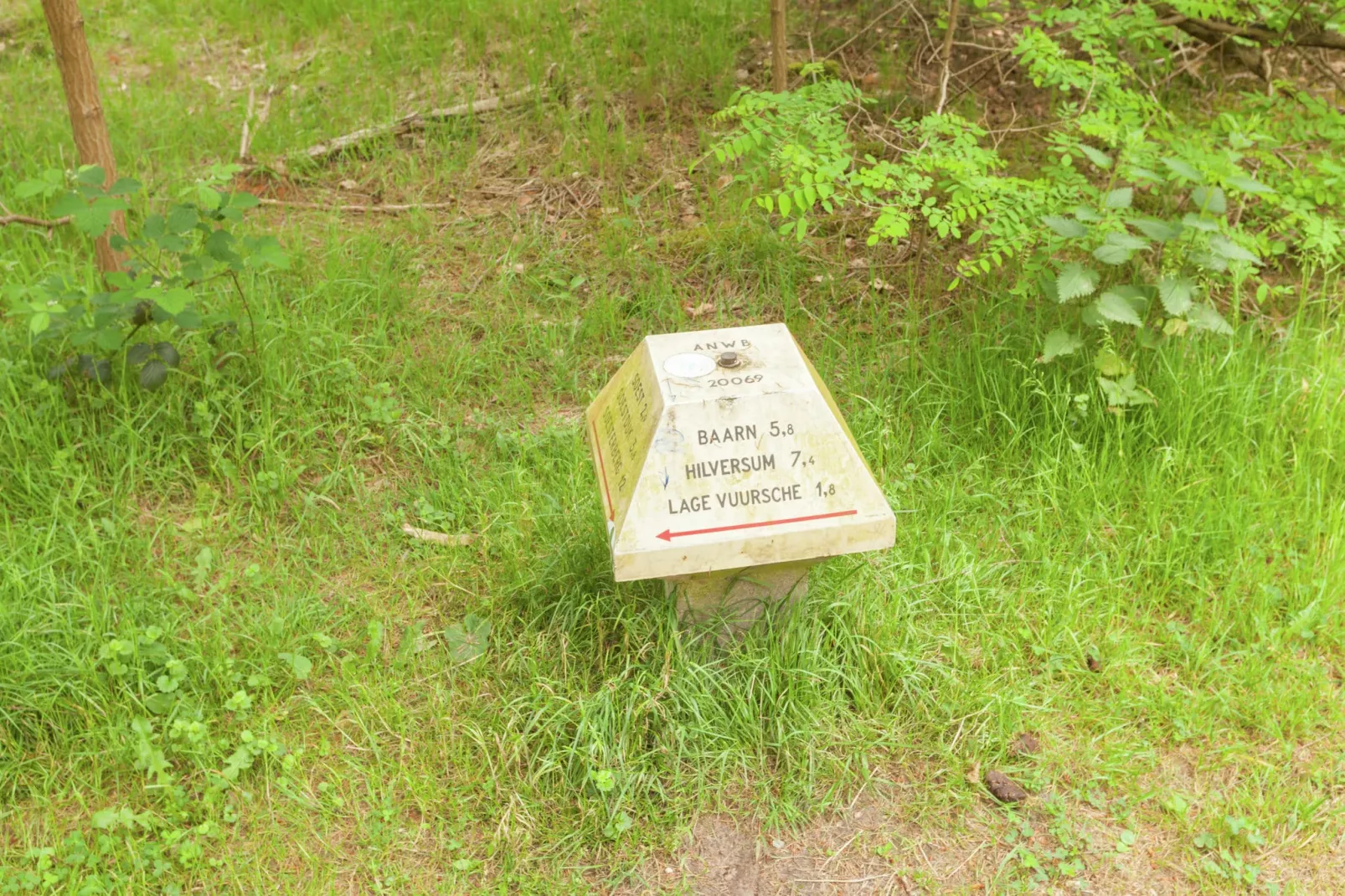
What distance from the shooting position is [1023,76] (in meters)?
5.06

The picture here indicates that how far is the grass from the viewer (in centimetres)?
264

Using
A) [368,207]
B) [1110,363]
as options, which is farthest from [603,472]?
[368,207]

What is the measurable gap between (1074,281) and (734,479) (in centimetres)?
162

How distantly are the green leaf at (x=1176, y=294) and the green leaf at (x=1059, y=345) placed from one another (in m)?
0.30

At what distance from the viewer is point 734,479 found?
8.27ft

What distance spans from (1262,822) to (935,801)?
815 mm

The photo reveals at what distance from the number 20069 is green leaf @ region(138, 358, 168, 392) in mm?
1995

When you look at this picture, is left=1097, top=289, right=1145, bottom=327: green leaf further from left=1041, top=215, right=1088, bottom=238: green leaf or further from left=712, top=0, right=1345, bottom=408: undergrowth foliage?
left=1041, top=215, right=1088, bottom=238: green leaf

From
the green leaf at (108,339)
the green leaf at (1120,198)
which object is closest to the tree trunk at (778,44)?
the green leaf at (1120,198)

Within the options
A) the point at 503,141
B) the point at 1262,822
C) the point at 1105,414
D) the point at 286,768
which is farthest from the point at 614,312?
the point at 1262,822

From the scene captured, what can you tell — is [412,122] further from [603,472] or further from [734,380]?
[734,380]

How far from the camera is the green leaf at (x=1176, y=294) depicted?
11.0 ft

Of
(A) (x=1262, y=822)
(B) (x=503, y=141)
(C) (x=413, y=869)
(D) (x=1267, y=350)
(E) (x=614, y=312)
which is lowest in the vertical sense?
(A) (x=1262, y=822)

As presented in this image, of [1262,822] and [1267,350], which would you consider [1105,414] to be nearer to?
[1267,350]
